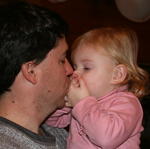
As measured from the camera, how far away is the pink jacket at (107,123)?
4.10 feet

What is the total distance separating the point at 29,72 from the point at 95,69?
32cm

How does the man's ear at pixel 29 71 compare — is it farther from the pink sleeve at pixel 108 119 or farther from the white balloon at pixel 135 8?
the white balloon at pixel 135 8

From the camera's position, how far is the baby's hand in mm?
1369

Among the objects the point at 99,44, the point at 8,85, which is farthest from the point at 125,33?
the point at 8,85

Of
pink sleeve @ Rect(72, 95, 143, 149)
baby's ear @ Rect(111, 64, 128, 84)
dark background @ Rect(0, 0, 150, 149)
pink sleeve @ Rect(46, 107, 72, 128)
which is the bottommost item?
dark background @ Rect(0, 0, 150, 149)

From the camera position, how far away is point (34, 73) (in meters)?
1.26

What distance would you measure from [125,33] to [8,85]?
600 mm

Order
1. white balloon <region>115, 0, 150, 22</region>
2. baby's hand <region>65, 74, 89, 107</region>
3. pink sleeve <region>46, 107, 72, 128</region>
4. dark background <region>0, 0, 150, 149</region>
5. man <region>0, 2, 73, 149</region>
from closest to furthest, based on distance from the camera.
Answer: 1. man <region>0, 2, 73, 149</region>
2. baby's hand <region>65, 74, 89, 107</region>
3. pink sleeve <region>46, 107, 72, 128</region>
4. white balloon <region>115, 0, 150, 22</region>
5. dark background <region>0, 0, 150, 149</region>

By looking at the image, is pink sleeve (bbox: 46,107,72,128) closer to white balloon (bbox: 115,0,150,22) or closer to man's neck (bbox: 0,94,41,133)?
man's neck (bbox: 0,94,41,133)

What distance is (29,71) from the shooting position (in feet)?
4.07

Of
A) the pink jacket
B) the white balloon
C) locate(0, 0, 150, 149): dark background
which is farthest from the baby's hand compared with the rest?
locate(0, 0, 150, 149): dark background

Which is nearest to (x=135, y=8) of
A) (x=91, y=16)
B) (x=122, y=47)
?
(x=91, y=16)

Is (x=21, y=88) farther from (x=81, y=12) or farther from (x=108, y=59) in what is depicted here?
(x=81, y=12)

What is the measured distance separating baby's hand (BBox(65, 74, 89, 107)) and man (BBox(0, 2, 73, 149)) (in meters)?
0.05
